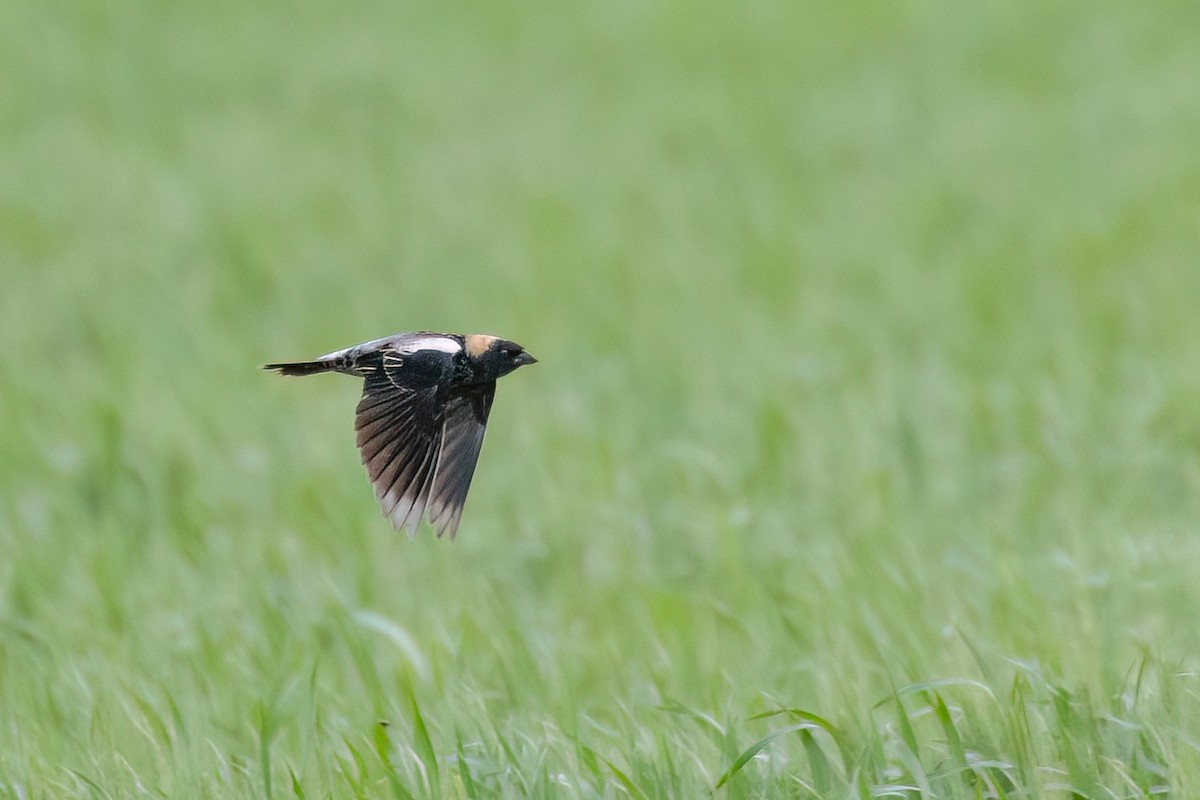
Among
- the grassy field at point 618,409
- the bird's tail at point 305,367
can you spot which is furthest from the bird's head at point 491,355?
the grassy field at point 618,409

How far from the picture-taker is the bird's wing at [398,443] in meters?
1.79

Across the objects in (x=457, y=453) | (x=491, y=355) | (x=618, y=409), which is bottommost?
(x=618, y=409)

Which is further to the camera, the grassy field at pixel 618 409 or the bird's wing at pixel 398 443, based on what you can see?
the grassy field at pixel 618 409

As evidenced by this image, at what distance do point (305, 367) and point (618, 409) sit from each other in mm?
3605

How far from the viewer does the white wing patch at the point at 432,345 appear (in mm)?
1766

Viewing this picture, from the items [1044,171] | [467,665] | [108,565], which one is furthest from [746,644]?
[1044,171]

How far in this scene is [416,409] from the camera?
5.94 ft

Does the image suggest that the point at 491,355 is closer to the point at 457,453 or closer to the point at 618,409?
the point at 457,453

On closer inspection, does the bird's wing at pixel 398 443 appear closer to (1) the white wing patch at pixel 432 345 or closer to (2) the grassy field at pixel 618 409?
(1) the white wing patch at pixel 432 345

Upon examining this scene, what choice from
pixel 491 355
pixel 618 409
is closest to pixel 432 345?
pixel 491 355

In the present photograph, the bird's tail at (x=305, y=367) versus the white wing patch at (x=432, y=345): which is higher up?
the white wing patch at (x=432, y=345)

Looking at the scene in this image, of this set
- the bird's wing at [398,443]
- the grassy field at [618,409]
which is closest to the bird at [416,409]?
the bird's wing at [398,443]

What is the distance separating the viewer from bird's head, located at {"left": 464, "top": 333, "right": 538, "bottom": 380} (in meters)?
1.75

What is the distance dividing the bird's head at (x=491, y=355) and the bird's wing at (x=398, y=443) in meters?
0.07
